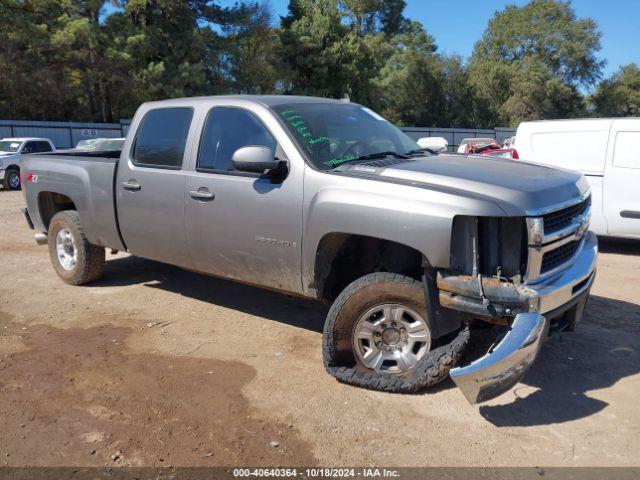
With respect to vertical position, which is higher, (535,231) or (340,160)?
(340,160)

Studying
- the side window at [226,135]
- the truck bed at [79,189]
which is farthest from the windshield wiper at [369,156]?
the truck bed at [79,189]

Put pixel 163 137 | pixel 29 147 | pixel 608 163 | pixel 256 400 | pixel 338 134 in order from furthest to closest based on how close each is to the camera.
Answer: pixel 29 147 < pixel 608 163 < pixel 163 137 < pixel 338 134 < pixel 256 400

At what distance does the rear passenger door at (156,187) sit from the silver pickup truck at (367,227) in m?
0.02

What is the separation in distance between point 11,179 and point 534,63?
5314 centimetres

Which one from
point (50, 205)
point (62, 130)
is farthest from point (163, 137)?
point (62, 130)

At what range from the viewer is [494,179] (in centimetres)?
369

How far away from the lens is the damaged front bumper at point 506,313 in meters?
3.20

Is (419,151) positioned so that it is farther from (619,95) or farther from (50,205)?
(619,95)

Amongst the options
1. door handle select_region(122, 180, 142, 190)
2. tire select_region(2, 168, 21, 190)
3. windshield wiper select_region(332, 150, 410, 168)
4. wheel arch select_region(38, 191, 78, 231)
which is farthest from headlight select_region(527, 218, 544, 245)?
tire select_region(2, 168, 21, 190)

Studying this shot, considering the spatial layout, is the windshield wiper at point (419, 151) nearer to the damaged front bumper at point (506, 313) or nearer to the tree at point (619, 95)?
→ the damaged front bumper at point (506, 313)

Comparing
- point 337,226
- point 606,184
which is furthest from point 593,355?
point 606,184

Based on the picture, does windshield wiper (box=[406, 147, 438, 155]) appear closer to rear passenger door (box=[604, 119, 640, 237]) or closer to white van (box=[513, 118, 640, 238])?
white van (box=[513, 118, 640, 238])

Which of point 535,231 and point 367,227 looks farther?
point 367,227

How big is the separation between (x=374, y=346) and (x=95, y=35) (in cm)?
2652
